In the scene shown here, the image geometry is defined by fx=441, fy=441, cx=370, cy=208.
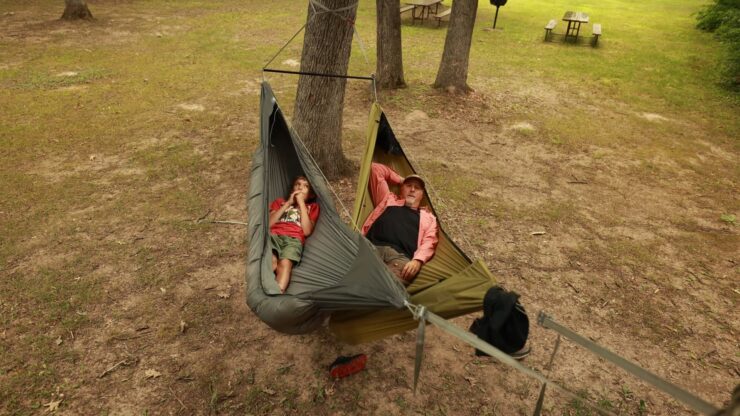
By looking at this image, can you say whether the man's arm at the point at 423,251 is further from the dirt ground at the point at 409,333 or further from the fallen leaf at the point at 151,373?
the fallen leaf at the point at 151,373

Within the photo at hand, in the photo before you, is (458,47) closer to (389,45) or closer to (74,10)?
(389,45)

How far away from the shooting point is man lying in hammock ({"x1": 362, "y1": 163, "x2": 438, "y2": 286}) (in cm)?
253

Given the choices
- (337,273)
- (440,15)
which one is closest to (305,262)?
(337,273)

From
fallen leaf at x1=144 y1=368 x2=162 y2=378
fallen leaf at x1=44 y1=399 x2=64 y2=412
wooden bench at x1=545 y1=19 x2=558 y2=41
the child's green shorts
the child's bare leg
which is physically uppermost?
wooden bench at x1=545 y1=19 x2=558 y2=41

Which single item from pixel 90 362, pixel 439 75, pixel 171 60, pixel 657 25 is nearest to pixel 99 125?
pixel 171 60

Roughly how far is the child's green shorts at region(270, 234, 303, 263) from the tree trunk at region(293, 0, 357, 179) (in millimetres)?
1412

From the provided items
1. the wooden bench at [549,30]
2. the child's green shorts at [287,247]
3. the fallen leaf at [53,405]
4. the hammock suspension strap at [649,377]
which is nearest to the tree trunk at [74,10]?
the child's green shorts at [287,247]

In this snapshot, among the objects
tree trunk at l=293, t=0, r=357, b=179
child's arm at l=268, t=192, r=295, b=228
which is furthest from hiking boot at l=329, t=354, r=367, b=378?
tree trunk at l=293, t=0, r=357, b=179

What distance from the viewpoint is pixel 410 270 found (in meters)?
2.43

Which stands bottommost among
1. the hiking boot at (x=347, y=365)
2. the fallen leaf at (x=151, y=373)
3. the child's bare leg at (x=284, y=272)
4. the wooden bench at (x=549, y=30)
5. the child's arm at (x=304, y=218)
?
the fallen leaf at (x=151, y=373)

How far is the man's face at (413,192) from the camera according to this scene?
2977 mm

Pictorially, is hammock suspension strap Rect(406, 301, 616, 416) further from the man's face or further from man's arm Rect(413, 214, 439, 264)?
the man's face

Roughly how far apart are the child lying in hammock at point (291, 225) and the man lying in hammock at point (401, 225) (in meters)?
0.39

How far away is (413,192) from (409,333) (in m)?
0.93
